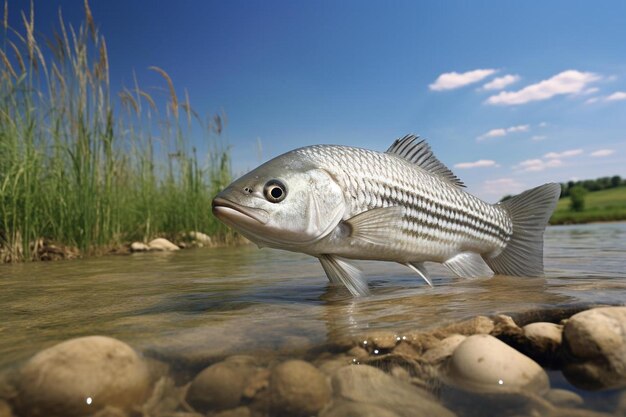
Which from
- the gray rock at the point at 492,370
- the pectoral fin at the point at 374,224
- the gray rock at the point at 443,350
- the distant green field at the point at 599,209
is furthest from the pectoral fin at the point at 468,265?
the distant green field at the point at 599,209

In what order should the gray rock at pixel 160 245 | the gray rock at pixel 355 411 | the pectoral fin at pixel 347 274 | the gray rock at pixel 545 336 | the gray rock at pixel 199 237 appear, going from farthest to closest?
1. the gray rock at pixel 199 237
2. the gray rock at pixel 160 245
3. the pectoral fin at pixel 347 274
4. the gray rock at pixel 545 336
5. the gray rock at pixel 355 411

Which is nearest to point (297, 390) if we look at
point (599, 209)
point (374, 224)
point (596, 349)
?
point (596, 349)

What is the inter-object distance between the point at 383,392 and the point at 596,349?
79 centimetres

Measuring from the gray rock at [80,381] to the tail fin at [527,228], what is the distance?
3.28m

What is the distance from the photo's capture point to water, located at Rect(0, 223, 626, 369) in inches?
71.6

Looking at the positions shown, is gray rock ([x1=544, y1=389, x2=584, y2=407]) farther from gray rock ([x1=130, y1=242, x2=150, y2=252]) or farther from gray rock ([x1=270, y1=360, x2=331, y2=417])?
gray rock ([x1=130, y1=242, x2=150, y2=252])

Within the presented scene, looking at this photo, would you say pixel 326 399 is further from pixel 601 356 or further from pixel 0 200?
pixel 0 200

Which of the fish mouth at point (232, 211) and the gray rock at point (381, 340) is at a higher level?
the fish mouth at point (232, 211)

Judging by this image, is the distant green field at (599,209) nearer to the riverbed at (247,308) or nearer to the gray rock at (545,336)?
the riverbed at (247,308)

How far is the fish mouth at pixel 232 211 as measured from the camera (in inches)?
105

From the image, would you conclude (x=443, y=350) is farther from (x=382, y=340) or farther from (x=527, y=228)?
(x=527, y=228)

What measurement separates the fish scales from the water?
359 mm

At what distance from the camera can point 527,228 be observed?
4090 millimetres

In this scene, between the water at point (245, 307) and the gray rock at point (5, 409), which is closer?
the gray rock at point (5, 409)
